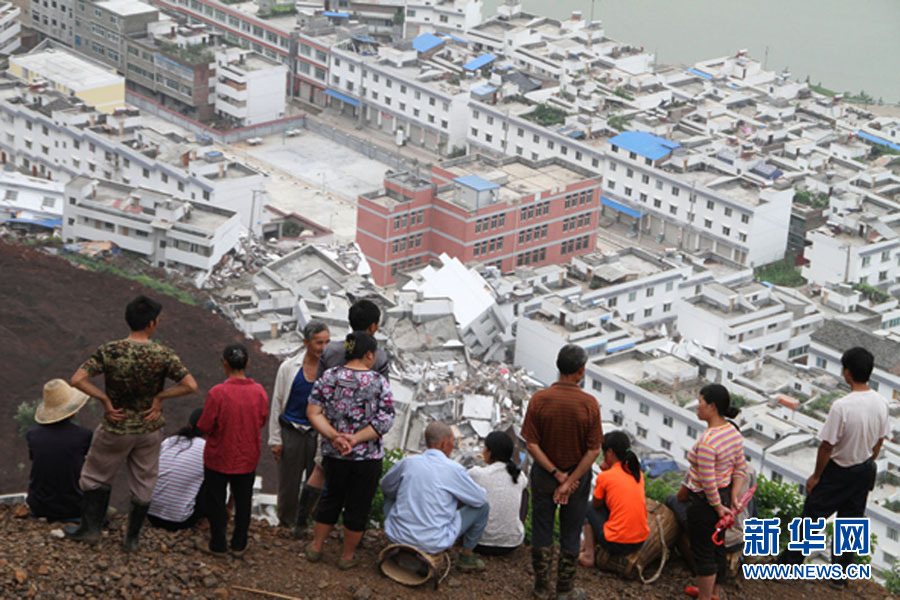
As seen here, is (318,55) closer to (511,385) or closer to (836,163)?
(836,163)

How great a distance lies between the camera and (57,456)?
6062mm

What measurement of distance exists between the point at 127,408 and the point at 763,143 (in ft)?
69.3

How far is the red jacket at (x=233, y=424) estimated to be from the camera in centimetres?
586

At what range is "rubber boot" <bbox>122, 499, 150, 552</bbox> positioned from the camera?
5.89 metres

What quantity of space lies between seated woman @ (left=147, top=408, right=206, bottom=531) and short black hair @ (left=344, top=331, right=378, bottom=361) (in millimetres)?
860

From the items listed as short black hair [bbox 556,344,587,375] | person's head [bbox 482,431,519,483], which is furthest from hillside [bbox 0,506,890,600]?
short black hair [bbox 556,344,587,375]

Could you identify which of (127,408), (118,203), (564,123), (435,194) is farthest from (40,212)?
(127,408)

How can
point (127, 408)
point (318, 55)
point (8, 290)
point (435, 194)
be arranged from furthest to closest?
1. point (318, 55)
2. point (435, 194)
3. point (8, 290)
4. point (127, 408)

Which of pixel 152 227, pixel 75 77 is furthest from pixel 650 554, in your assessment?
pixel 75 77

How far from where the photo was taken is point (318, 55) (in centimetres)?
2889

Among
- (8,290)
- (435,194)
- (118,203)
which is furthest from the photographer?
(435,194)

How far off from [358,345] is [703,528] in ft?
Result: 5.43

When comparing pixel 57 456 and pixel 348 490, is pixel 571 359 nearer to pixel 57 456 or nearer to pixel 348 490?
pixel 348 490

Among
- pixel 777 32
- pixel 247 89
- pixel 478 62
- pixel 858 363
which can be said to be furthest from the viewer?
pixel 777 32
